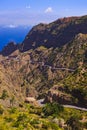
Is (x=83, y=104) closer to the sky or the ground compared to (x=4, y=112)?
closer to the ground

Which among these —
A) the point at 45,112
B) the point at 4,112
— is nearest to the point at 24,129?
the point at 4,112

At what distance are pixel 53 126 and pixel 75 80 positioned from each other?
99817mm

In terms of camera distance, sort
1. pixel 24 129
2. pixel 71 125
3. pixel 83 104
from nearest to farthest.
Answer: pixel 24 129, pixel 71 125, pixel 83 104

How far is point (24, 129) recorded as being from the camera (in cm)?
6284

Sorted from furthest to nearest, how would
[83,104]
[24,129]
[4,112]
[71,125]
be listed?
[83,104]
[71,125]
[4,112]
[24,129]

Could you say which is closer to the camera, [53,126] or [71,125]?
[53,126]

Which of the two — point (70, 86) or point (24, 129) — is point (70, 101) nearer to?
point (70, 86)

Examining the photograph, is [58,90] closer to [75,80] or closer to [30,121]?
[75,80]

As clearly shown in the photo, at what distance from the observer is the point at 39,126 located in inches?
2741

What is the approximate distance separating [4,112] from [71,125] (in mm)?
17277

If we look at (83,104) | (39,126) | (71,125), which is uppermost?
(39,126)

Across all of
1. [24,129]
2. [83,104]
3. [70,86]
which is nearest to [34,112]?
[24,129]

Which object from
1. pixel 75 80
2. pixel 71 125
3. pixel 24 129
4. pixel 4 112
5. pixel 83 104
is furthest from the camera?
pixel 75 80

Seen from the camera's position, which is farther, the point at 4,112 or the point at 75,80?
the point at 75,80
